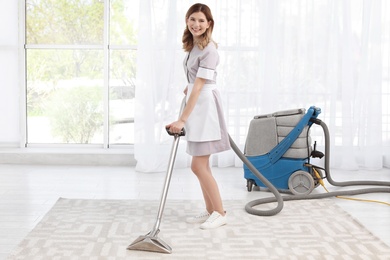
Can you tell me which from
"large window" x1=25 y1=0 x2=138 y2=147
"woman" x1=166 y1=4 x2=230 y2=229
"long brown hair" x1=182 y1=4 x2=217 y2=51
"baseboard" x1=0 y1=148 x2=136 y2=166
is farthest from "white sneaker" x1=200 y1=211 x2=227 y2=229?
"large window" x1=25 y1=0 x2=138 y2=147

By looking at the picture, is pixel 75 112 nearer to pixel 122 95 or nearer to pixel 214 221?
pixel 122 95

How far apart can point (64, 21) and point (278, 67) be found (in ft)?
6.21

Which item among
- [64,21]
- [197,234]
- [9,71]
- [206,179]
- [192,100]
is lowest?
[197,234]

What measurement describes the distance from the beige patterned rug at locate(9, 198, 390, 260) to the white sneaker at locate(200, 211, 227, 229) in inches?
1.4

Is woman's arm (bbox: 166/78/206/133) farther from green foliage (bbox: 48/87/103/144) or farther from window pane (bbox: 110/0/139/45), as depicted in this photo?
green foliage (bbox: 48/87/103/144)

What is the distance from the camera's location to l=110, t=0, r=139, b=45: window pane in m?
5.29

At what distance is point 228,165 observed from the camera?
4996 millimetres

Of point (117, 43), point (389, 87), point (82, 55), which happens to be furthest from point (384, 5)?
point (82, 55)

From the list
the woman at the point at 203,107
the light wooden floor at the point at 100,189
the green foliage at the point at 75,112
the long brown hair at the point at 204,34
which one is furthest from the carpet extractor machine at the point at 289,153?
the green foliage at the point at 75,112

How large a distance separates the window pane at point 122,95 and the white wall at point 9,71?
81 cm

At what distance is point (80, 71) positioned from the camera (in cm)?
535

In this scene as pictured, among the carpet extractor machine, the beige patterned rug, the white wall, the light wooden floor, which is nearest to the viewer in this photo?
the beige patterned rug

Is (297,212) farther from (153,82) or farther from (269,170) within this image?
(153,82)

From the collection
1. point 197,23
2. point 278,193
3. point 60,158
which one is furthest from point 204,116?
point 60,158
